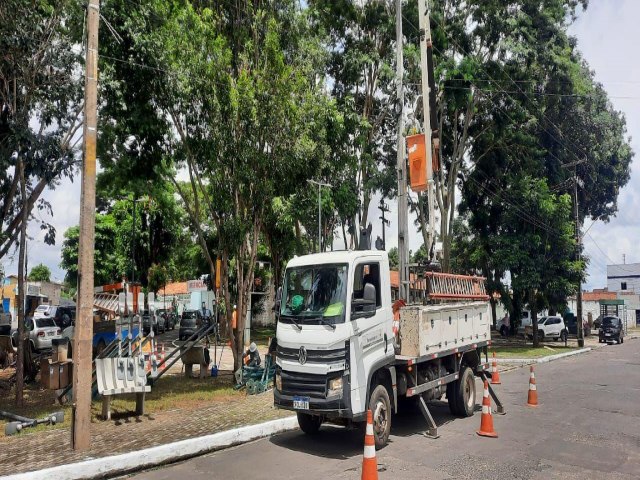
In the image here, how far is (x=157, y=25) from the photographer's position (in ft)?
43.3

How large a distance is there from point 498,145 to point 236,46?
1752 centimetres

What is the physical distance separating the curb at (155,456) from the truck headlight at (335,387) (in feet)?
7.17

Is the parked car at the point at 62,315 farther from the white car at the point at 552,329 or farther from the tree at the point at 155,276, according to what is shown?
the white car at the point at 552,329

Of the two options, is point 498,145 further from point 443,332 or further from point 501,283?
point 443,332

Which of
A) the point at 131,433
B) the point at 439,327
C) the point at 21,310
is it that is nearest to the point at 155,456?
the point at 131,433

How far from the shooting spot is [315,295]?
8.48m

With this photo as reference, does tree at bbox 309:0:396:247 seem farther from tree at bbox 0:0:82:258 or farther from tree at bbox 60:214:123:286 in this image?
tree at bbox 60:214:123:286

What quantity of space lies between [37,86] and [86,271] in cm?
562

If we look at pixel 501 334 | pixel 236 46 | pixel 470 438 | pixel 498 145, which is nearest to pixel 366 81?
pixel 498 145

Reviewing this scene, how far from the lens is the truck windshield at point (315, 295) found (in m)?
8.17

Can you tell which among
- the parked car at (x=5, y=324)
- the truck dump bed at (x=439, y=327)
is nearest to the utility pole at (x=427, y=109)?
→ the truck dump bed at (x=439, y=327)

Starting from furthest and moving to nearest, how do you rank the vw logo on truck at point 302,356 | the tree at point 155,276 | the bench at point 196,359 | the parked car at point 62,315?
the tree at point 155,276 < the parked car at point 62,315 < the bench at point 196,359 < the vw logo on truck at point 302,356

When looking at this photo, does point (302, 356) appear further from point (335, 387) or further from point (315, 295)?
point (315, 295)

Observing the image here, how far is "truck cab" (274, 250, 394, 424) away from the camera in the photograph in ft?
25.9
